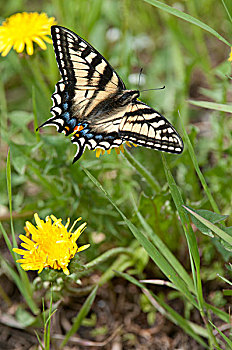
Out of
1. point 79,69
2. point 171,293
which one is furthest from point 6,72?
point 171,293

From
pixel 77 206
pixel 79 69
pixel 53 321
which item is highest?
pixel 79 69

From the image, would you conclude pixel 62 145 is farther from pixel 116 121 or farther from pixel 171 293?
pixel 171 293

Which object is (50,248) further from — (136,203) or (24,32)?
(24,32)

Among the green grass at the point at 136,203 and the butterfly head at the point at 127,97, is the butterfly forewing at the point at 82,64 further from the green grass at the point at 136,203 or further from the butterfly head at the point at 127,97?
the green grass at the point at 136,203

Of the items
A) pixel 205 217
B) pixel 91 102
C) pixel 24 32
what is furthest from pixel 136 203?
pixel 24 32

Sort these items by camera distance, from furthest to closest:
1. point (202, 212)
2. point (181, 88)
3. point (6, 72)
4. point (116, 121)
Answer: point (6, 72)
point (181, 88)
point (116, 121)
point (202, 212)

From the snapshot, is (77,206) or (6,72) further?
(6,72)
